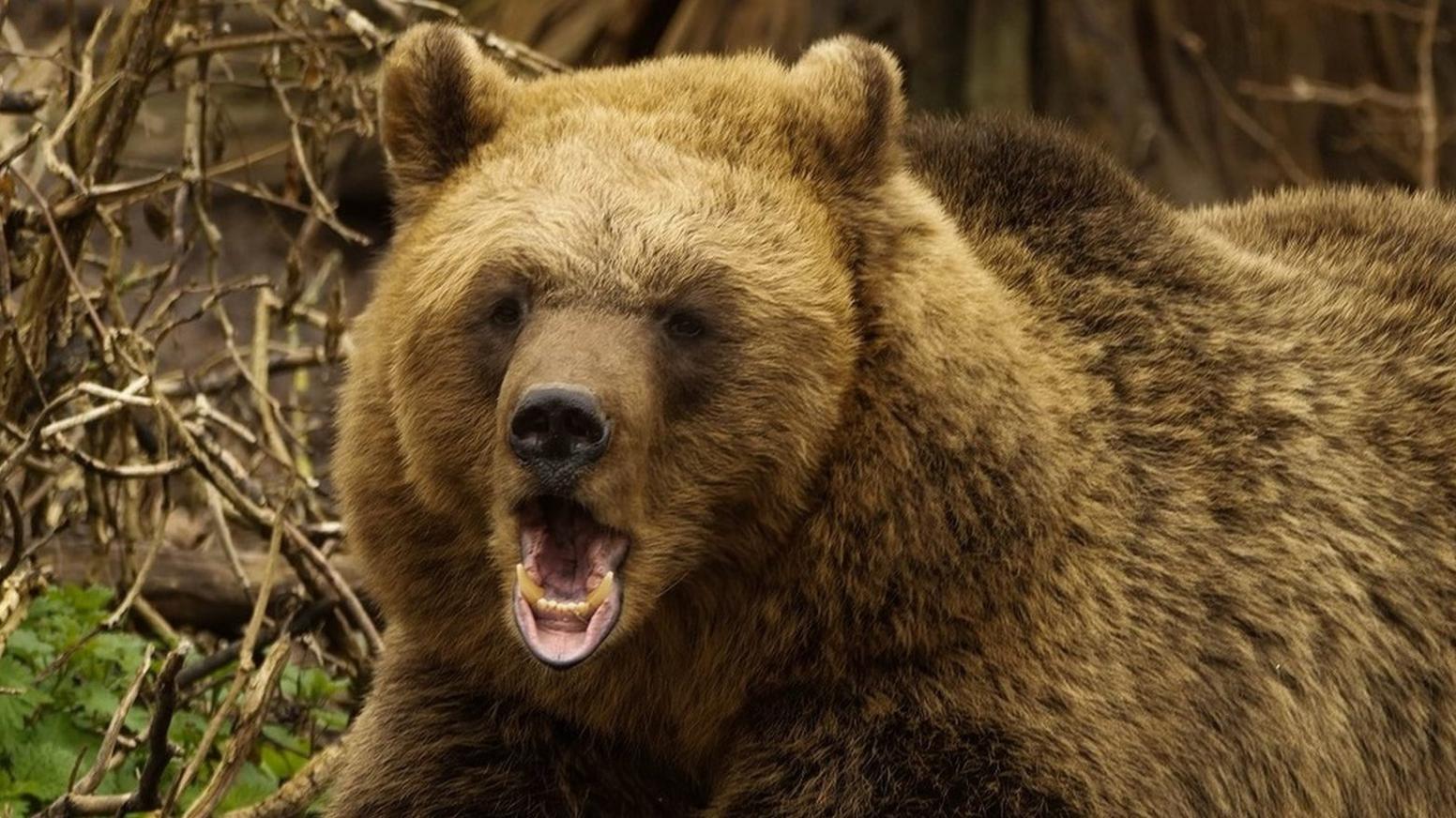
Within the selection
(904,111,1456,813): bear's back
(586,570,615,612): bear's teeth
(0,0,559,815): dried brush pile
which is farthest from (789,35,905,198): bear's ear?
(0,0,559,815): dried brush pile

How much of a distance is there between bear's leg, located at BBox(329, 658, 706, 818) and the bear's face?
0.31 meters

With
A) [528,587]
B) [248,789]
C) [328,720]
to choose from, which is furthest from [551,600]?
[328,720]

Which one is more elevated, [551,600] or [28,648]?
[551,600]

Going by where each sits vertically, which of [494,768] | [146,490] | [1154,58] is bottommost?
[146,490]

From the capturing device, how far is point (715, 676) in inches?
179

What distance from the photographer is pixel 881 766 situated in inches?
175

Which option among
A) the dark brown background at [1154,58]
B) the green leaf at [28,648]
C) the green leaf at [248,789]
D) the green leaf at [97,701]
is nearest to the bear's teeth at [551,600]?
the green leaf at [248,789]

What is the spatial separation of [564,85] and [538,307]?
0.76m

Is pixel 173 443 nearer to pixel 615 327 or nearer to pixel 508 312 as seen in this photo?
pixel 508 312

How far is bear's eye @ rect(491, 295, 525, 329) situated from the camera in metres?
4.25

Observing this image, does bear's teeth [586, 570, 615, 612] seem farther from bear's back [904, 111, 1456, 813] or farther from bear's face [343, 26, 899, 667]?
bear's back [904, 111, 1456, 813]

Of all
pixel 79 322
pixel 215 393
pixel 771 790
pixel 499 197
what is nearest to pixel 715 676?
pixel 771 790

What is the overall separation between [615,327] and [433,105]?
801mm

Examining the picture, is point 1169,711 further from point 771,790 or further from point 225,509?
point 225,509
